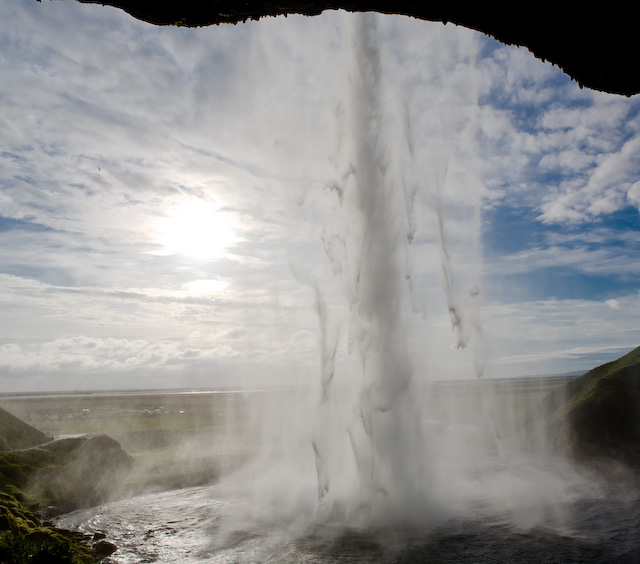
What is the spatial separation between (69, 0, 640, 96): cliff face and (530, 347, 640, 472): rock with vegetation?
94.5 ft

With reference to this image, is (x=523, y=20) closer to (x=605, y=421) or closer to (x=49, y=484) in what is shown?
(x=605, y=421)

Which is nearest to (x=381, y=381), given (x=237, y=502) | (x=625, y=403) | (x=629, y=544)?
(x=237, y=502)

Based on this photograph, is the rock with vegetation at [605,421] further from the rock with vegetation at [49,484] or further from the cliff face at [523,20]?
the rock with vegetation at [49,484]

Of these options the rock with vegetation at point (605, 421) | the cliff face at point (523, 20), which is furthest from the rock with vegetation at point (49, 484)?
the rock with vegetation at point (605, 421)

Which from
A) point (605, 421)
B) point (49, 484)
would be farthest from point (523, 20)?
point (49, 484)

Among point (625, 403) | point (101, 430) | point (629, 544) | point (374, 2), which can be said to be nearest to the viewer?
point (374, 2)

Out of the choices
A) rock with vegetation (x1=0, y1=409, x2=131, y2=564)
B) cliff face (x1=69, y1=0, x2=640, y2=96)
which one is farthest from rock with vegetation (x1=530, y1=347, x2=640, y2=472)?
rock with vegetation (x1=0, y1=409, x2=131, y2=564)

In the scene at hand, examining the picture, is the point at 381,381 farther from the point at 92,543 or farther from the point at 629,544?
the point at 92,543

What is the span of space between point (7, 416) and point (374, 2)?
4542 cm

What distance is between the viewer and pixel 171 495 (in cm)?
2736

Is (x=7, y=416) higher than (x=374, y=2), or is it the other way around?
(x=374, y=2)

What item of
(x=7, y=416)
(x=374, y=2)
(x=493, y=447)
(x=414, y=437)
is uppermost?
(x=374, y=2)

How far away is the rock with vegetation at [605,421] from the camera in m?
27.8

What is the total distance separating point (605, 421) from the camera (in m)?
29.7
